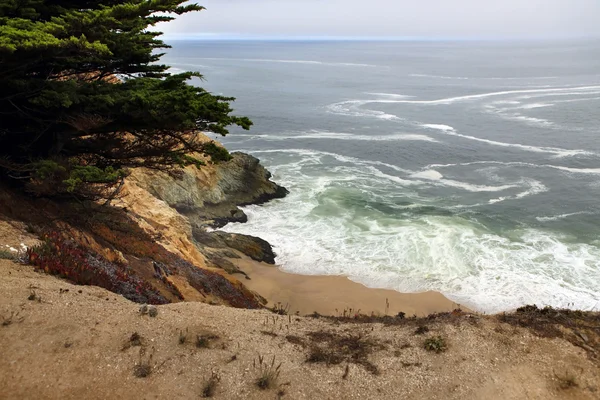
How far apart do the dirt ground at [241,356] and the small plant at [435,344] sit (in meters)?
0.03

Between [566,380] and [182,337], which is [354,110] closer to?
[566,380]

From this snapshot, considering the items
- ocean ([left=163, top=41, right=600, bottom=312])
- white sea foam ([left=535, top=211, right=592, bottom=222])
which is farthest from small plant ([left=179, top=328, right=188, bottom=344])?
white sea foam ([left=535, top=211, right=592, bottom=222])

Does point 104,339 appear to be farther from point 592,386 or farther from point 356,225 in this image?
point 356,225

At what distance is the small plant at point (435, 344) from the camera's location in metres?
8.62

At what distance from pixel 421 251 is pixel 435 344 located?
651 inches

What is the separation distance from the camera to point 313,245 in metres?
25.8

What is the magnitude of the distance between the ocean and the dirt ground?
11.9m

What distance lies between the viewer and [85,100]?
1026 centimetres

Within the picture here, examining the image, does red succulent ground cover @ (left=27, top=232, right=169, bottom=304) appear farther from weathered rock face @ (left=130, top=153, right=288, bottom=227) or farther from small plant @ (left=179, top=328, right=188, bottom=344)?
weathered rock face @ (left=130, top=153, right=288, bottom=227)

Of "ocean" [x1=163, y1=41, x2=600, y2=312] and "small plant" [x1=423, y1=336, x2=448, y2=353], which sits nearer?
"small plant" [x1=423, y1=336, x2=448, y2=353]

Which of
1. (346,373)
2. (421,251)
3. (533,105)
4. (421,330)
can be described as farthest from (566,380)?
(533,105)

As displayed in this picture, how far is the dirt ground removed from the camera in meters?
7.14

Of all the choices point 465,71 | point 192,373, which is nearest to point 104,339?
point 192,373

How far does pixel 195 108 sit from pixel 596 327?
31.9 feet
